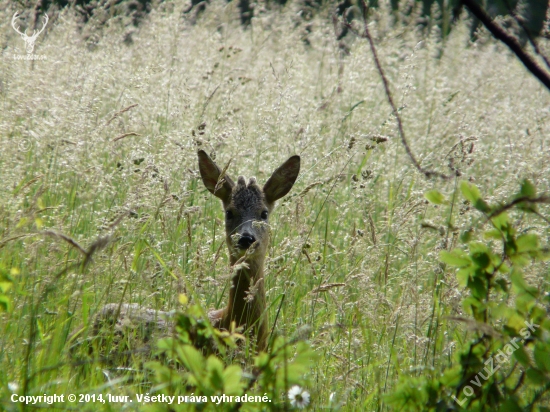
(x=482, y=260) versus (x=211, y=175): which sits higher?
(x=482, y=260)

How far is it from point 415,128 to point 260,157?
5.48 ft

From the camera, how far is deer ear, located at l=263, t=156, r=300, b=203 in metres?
4.85

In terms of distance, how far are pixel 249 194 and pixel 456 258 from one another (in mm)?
2825

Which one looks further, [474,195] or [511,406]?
[474,195]

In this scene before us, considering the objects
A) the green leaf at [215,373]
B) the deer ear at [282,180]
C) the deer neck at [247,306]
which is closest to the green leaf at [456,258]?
the green leaf at [215,373]

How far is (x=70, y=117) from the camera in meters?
4.66

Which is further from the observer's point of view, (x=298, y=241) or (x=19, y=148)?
(x=19, y=148)

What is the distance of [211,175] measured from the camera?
4922 millimetres

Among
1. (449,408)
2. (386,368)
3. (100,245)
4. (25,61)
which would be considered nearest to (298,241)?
(386,368)

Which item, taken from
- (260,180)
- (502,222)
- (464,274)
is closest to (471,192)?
(502,222)

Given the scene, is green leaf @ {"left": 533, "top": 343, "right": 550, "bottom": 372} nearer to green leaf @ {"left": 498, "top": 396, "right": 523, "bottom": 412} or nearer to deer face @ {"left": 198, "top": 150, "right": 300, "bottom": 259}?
green leaf @ {"left": 498, "top": 396, "right": 523, "bottom": 412}

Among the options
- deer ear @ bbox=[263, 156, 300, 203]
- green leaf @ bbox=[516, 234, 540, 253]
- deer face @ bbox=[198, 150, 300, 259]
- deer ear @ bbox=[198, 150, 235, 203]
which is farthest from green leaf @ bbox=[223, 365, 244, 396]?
deer ear @ bbox=[263, 156, 300, 203]

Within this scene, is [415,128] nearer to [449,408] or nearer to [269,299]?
[269,299]

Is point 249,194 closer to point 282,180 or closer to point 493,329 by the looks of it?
point 282,180
